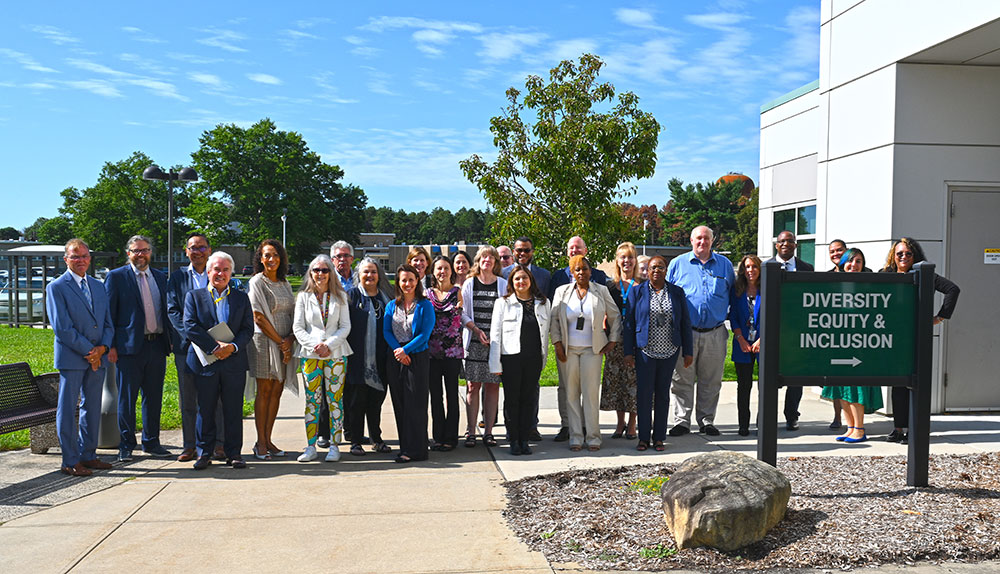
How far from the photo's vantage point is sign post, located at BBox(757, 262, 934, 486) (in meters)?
5.95

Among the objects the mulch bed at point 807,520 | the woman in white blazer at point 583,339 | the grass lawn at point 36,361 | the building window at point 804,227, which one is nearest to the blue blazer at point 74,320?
the grass lawn at point 36,361

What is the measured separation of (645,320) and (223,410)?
4.06 metres

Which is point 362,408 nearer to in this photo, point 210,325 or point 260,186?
point 210,325

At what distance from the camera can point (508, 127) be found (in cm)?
1457

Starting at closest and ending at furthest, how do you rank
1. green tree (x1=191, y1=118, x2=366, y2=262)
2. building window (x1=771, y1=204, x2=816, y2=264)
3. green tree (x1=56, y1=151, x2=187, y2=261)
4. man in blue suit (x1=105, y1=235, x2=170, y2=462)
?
man in blue suit (x1=105, y1=235, x2=170, y2=462), building window (x1=771, y1=204, x2=816, y2=264), green tree (x1=191, y1=118, x2=366, y2=262), green tree (x1=56, y1=151, x2=187, y2=261)

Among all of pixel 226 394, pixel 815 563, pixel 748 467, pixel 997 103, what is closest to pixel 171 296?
pixel 226 394

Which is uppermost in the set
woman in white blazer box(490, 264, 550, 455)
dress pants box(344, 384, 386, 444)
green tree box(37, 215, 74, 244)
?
green tree box(37, 215, 74, 244)

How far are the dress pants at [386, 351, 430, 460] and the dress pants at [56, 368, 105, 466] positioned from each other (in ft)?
8.68

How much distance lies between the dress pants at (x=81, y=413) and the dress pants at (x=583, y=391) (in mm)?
4369

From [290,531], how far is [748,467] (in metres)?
3.04

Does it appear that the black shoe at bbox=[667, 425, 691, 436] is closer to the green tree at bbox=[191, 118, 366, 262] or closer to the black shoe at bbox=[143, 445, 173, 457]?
the black shoe at bbox=[143, 445, 173, 457]

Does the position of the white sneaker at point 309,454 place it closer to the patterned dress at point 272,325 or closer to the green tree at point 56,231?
the patterned dress at point 272,325

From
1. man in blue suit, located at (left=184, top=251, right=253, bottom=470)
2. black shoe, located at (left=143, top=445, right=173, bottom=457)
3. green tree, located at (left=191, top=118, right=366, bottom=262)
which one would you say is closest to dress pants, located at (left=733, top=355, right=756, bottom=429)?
man in blue suit, located at (left=184, top=251, right=253, bottom=470)

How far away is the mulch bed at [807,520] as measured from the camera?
468 centimetres
